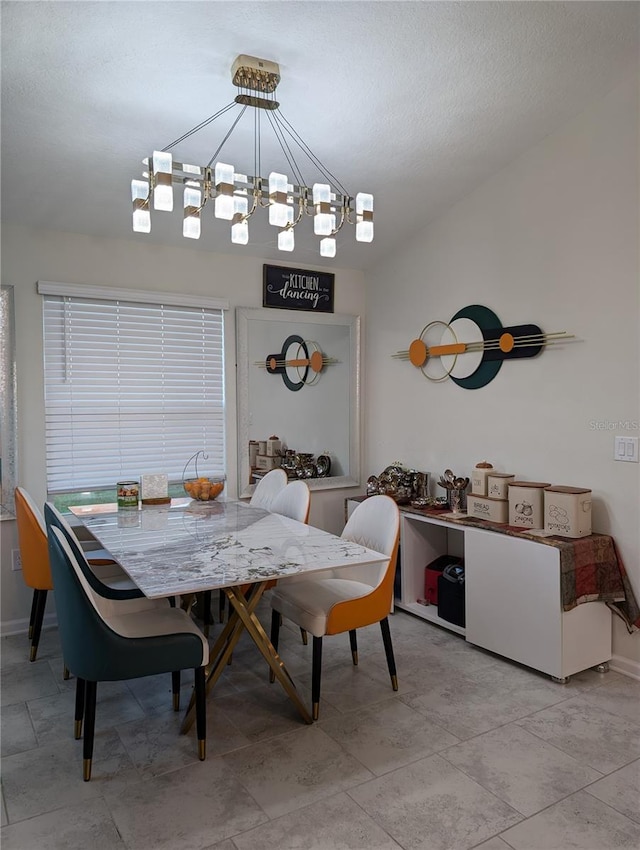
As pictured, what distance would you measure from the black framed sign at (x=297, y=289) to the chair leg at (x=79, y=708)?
2.78m

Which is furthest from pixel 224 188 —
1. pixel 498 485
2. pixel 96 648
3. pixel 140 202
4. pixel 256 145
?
pixel 498 485

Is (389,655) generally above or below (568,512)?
below

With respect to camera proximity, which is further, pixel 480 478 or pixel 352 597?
pixel 480 478

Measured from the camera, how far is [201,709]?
2.29 meters

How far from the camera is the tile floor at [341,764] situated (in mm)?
1918

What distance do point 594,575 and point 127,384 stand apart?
2898 millimetres

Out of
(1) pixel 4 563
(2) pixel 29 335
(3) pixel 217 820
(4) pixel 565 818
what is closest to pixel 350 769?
(3) pixel 217 820

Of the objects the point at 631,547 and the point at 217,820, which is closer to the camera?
the point at 217,820

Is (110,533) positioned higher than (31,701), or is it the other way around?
(110,533)

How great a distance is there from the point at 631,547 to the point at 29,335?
3.45m

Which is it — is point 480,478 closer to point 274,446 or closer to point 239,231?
point 274,446

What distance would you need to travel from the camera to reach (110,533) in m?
2.88

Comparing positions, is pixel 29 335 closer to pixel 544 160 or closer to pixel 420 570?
pixel 420 570

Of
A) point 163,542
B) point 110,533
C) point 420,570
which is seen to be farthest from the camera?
point 420,570
